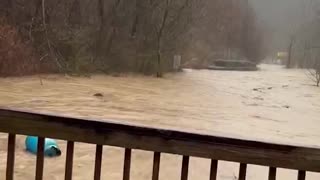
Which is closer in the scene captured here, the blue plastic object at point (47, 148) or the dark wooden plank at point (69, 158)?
the dark wooden plank at point (69, 158)

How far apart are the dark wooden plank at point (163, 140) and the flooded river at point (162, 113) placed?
13.1 ft

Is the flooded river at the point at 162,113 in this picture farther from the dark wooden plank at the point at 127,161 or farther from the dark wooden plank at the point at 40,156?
the dark wooden plank at the point at 127,161

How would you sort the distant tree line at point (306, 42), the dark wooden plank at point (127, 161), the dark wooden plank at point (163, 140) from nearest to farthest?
the dark wooden plank at point (163, 140), the dark wooden plank at point (127, 161), the distant tree line at point (306, 42)

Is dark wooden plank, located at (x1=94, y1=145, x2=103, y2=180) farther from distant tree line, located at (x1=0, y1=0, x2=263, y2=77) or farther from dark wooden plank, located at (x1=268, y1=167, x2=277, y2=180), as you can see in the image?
distant tree line, located at (x1=0, y1=0, x2=263, y2=77)

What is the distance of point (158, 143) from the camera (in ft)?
7.43

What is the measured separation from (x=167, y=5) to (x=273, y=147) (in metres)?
33.9

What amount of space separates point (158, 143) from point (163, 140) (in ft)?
0.08

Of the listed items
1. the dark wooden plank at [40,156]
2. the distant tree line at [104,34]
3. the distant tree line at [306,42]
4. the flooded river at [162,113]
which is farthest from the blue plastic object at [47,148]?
the distant tree line at [306,42]

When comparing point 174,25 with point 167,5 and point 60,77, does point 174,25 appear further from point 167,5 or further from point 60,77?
point 60,77

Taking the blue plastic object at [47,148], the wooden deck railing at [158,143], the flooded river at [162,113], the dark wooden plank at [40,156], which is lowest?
the flooded river at [162,113]

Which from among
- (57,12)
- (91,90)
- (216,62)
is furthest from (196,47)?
(91,90)

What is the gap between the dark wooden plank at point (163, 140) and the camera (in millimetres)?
2195

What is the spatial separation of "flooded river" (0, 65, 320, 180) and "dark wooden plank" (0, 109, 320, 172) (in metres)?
3.99

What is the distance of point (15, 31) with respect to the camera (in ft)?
88.5
